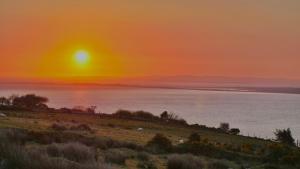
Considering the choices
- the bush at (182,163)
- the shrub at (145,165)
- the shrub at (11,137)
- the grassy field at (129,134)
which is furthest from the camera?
the grassy field at (129,134)

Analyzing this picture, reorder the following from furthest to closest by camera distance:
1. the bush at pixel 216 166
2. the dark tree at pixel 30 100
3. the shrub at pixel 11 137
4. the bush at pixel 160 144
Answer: the dark tree at pixel 30 100
the bush at pixel 160 144
the bush at pixel 216 166
the shrub at pixel 11 137

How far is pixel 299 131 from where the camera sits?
86.6 metres

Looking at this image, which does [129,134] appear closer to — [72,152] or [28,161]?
[72,152]

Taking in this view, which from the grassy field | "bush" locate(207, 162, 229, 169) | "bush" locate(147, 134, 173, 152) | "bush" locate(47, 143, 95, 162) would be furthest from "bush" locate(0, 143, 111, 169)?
"bush" locate(147, 134, 173, 152)

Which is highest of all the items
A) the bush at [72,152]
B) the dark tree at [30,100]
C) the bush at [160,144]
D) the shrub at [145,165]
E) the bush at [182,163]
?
the dark tree at [30,100]

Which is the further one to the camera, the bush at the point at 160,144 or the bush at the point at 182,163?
the bush at the point at 160,144

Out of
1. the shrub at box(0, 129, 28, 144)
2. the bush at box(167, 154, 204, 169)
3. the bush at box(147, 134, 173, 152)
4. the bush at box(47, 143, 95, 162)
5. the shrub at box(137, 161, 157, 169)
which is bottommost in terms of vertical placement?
the shrub at box(137, 161, 157, 169)

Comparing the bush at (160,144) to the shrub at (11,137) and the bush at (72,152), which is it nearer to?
the shrub at (11,137)

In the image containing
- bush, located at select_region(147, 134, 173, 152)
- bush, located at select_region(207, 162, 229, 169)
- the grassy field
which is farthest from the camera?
bush, located at select_region(147, 134, 173, 152)

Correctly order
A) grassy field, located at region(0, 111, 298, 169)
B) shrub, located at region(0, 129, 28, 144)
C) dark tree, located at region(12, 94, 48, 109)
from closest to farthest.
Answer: shrub, located at region(0, 129, 28, 144) < grassy field, located at region(0, 111, 298, 169) < dark tree, located at region(12, 94, 48, 109)

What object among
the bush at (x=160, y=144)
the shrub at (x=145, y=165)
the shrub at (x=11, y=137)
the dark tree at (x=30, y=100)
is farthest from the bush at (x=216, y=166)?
the dark tree at (x=30, y=100)

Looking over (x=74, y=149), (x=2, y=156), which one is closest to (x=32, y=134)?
(x=74, y=149)

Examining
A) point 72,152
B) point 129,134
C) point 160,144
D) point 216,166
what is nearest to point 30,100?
point 129,134

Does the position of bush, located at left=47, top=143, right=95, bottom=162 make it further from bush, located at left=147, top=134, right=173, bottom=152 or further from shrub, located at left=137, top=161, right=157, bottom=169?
bush, located at left=147, top=134, right=173, bottom=152
